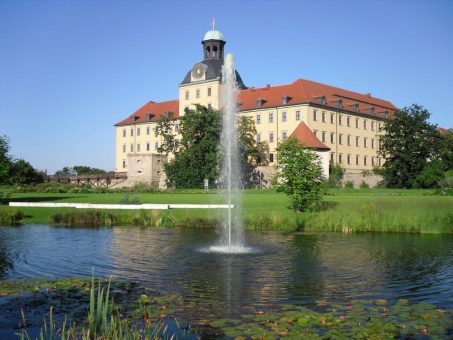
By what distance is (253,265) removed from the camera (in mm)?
14727

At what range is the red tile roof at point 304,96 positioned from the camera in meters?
76.5

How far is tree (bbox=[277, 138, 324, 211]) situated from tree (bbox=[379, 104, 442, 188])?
38.8 m

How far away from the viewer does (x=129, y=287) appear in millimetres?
11633

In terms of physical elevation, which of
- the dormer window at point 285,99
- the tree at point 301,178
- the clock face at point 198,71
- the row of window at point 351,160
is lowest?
the tree at point 301,178

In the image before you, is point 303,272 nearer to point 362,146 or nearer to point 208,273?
point 208,273

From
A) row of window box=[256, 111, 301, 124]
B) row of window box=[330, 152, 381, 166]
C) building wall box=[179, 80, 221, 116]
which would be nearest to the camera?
row of window box=[256, 111, 301, 124]

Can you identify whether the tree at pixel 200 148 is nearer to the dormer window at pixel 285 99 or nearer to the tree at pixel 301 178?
the dormer window at pixel 285 99

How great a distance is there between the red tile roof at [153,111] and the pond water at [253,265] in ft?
236

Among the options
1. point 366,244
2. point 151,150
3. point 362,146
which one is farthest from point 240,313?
point 151,150

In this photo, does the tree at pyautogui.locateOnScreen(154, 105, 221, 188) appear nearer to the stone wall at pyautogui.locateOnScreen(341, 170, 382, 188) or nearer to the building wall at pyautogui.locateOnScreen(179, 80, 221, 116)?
the building wall at pyautogui.locateOnScreen(179, 80, 221, 116)

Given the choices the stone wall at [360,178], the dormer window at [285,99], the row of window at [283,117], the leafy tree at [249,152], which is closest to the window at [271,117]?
the row of window at [283,117]

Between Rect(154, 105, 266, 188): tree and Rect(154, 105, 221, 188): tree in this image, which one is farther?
Rect(154, 105, 266, 188): tree

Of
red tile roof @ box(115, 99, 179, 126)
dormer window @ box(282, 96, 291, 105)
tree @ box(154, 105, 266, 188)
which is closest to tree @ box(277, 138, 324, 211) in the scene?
tree @ box(154, 105, 266, 188)

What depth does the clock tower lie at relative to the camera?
8146 cm
